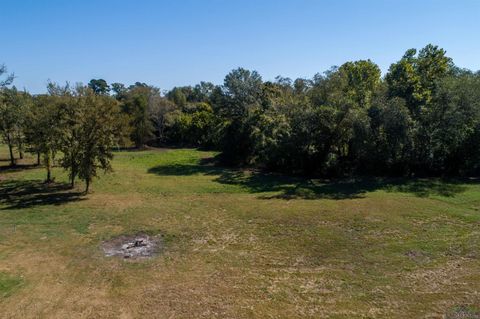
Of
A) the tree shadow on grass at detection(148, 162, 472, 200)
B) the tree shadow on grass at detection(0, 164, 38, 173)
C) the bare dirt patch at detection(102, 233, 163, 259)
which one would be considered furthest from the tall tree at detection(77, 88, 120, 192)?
the tree shadow on grass at detection(0, 164, 38, 173)

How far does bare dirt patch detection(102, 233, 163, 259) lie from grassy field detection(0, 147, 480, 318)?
400 mm

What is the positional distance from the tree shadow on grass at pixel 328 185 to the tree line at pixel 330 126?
76.0 inches

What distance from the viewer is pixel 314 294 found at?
10977 millimetres

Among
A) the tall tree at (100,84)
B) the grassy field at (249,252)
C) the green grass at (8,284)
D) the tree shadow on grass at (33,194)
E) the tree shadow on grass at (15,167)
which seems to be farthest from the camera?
the tall tree at (100,84)

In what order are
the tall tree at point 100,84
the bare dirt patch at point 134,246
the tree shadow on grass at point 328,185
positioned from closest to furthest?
the bare dirt patch at point 134,246 < the tree shadow on grass at point 328,185 < the tall tree at point 100,84

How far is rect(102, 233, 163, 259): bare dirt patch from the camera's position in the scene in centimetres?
1420

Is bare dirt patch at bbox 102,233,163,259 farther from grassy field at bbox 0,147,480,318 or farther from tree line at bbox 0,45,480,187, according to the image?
tree line at bbox 0,45,480,187

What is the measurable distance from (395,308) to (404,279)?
1.97 metres

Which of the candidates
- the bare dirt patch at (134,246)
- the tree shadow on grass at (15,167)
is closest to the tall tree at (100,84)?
the tree shadow on grass at (15,167)

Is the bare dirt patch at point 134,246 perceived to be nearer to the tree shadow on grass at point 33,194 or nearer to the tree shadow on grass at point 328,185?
the tree shadow on grass at point 33,194

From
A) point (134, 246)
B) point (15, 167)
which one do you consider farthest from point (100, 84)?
point (134, 246)

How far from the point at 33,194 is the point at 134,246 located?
12.5m

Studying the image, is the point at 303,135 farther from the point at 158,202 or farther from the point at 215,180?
the point at 158,202

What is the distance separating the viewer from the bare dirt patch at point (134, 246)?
1420 cm
